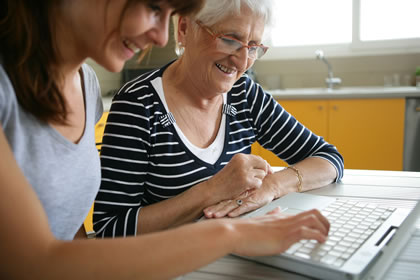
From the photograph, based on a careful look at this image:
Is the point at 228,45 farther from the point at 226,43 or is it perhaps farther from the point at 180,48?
the point at 180,48

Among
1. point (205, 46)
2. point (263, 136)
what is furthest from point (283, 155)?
point (205, 46)

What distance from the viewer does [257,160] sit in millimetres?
1119

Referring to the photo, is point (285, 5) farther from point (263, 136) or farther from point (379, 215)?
point (379, 215)

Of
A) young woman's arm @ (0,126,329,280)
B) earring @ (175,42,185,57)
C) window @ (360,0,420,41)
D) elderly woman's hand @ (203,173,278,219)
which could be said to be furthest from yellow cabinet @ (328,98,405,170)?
young woman's arm @ (0,126,329,280)

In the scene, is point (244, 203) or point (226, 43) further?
point (226, 43)

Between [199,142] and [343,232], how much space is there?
0.58 metres

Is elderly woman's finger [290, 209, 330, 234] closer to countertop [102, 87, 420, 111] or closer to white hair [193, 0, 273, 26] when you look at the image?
white hair [193, 0, 273, 26]

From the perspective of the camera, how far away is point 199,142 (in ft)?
4.15

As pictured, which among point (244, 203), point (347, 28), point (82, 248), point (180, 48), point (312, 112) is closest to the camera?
point (82, 248)

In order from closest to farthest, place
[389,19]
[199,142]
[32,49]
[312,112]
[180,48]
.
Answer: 1. [32,49]
2. [199,142]
3. [180,48]
4. [312,112]
5. [389,19]

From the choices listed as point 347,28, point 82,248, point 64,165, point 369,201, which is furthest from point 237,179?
point 347,28

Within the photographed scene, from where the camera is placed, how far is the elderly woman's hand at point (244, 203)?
1.01 m

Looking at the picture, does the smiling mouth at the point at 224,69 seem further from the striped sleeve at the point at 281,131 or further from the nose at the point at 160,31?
the nose at the point at 160,31

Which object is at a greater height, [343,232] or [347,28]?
[347,28]
